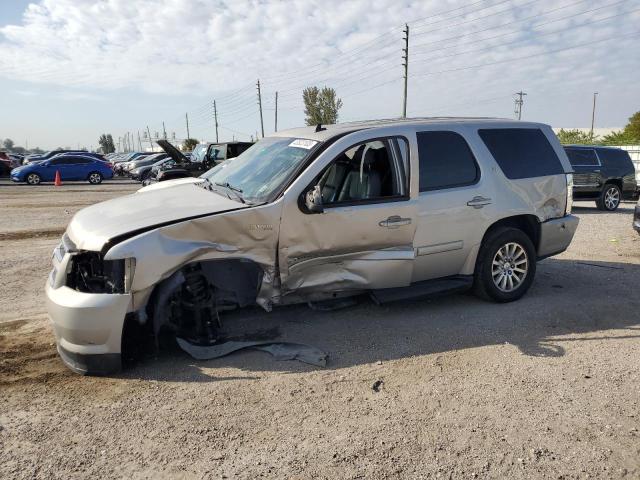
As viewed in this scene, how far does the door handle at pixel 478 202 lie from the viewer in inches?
199

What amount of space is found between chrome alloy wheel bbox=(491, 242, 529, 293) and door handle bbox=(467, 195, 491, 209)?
0.55m

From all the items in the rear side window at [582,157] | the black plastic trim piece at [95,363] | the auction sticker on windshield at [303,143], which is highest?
the auction sticker on windshield at [303,143]

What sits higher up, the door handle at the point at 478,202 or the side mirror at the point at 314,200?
the side mirror at the point at 314,200

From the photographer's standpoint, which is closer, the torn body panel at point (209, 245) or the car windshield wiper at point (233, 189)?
the torn body panel at point (209, 245)

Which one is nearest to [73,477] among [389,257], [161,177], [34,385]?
[34,385]

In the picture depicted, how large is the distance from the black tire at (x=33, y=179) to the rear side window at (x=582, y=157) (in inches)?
939

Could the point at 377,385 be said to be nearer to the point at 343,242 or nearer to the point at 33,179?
the point at 343,242

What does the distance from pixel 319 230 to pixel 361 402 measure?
155 cm

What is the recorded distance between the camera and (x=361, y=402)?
345 cm

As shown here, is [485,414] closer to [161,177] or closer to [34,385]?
[34,385]

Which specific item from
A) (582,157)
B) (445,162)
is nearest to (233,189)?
(445,162)

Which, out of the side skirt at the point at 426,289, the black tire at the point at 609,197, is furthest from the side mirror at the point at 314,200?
the black tire at the point at 609,197

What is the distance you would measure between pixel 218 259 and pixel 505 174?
3.20m

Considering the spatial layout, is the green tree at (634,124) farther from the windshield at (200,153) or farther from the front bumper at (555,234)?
the front bumper at (555,234)
